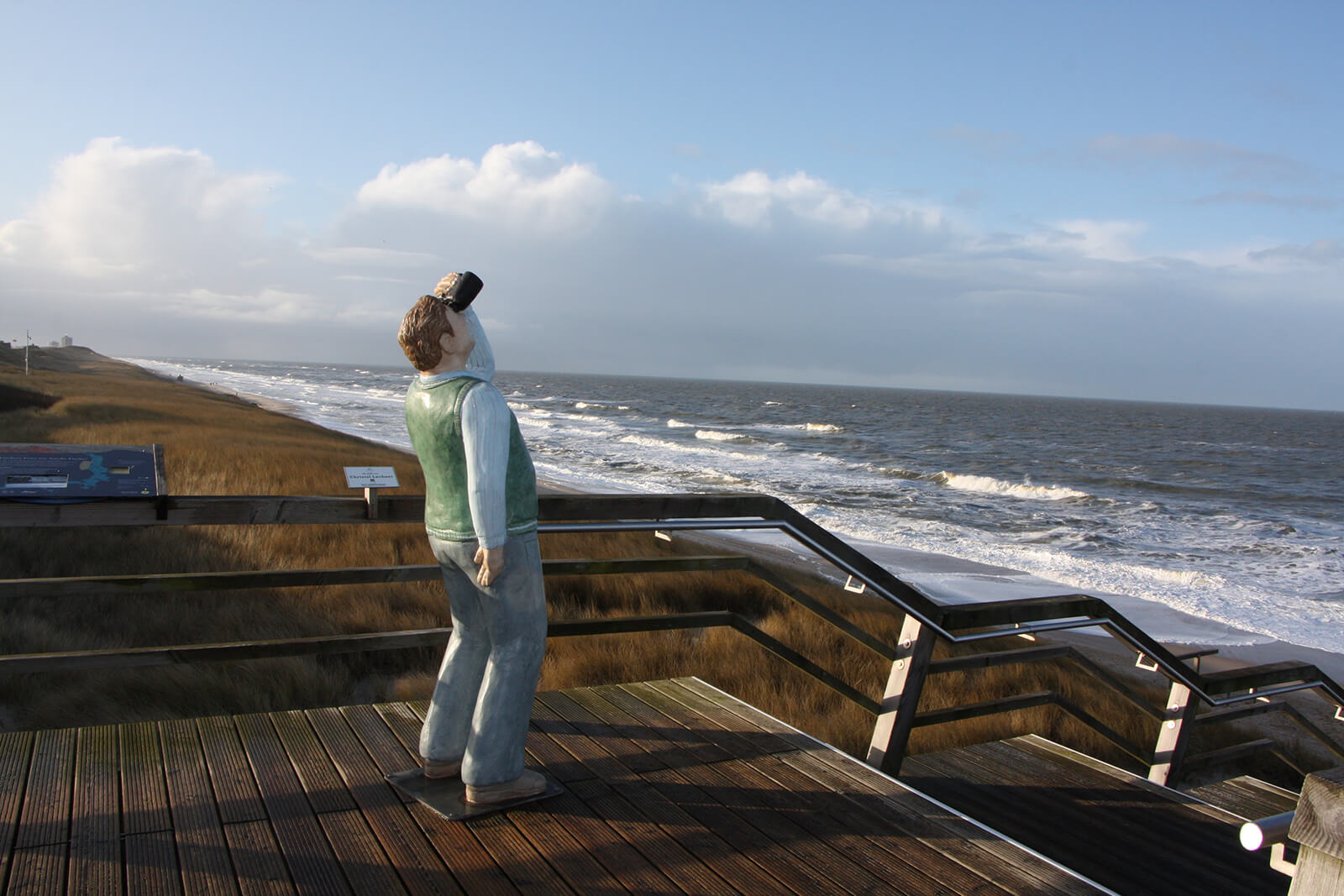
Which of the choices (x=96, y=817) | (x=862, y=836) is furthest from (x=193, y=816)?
(x=862, y=836)

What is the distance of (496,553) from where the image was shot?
2697 millimetres

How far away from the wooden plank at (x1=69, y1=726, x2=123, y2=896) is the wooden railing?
0.33m

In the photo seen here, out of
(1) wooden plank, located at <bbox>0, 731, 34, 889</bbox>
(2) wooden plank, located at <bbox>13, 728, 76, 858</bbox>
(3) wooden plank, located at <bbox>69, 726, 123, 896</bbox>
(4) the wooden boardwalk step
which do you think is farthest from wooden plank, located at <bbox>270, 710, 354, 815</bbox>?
(4) the wooden boardwalk step

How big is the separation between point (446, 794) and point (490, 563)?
0.89 meters

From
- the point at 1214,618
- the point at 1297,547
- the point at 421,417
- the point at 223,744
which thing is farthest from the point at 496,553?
the point at 1297,547

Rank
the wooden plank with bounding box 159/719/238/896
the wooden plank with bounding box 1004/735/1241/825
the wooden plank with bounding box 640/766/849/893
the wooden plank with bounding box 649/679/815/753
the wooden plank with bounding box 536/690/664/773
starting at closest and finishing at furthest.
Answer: the wooden plank with bounding box 159/719/238/896 → the wooden plank with bounding box 640/766/849/893 → the wooden plank with bounding box 536/690/664/773 → the wooden plank with bounding box 649/679/815/753 → the wooden plank with bounding box 1004/735/1241/825

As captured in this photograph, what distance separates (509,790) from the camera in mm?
2994

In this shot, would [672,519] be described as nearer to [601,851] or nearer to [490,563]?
[490,563]

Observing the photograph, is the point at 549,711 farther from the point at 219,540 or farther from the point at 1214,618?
the point at 1214,618

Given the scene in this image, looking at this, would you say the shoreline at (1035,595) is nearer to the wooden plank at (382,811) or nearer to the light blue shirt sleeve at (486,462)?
the wooden plank at (382,811)

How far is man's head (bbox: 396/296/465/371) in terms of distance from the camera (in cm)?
277

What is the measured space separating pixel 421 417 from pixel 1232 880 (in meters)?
3.53

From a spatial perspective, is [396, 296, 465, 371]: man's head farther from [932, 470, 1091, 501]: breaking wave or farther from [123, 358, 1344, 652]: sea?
[932, 470, 1091, 501]: breaking wave

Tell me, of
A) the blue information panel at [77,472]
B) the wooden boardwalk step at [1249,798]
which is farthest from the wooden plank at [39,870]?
the wooden boardwalk step at [1249,798]
